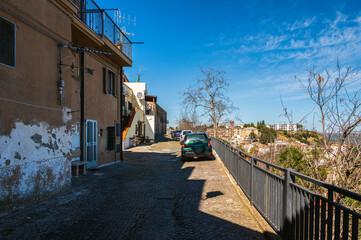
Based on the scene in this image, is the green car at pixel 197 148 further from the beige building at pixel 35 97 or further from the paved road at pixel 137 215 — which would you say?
the beige building at pixel 35 97

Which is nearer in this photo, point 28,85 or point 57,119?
point 28,85

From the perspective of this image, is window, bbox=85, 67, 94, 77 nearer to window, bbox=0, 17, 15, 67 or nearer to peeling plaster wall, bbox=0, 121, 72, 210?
peeling plaster wall, bbox=0, 121, 72, 210

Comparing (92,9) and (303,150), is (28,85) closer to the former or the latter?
(92,9)

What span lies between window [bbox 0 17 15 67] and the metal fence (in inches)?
220

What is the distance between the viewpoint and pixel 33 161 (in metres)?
5.56

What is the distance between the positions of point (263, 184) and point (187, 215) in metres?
1.67

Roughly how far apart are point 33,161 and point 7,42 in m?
2.65

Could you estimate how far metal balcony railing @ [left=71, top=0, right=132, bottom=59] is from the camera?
31.6 ft

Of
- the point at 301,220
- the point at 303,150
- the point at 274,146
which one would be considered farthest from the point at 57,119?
the point at 274,146

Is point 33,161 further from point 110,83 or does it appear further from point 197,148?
point 197,148

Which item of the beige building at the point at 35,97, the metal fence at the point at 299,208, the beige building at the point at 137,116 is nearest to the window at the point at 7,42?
the beige building at the point at 35,97

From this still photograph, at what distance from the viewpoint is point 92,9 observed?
10117 millimetres

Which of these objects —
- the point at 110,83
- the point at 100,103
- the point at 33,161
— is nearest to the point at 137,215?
the point at 33,161

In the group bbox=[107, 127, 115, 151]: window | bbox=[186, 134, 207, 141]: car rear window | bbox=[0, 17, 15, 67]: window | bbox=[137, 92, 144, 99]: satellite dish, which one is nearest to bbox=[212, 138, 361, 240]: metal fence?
bbox=[0, 17, 15, 67]: window
